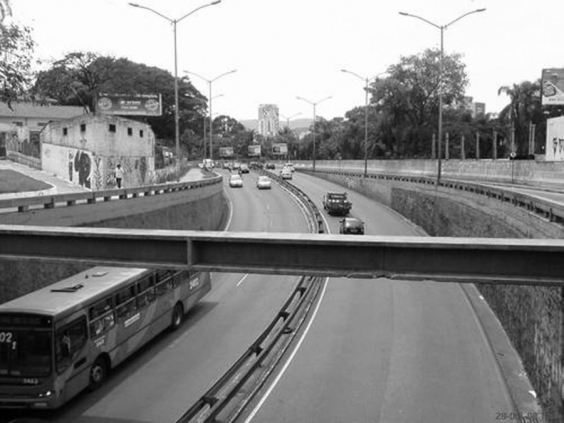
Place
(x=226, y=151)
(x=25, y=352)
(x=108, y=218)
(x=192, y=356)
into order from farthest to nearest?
(x=226, y=151) < (x=108, y=218) < (x=192, y=356) < (x=25, y=352)

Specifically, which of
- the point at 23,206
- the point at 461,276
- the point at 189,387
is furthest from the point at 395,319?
the point at 23,206

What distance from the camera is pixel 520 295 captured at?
19047 millimetres

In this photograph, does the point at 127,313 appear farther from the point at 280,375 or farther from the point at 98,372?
the point at 280,375

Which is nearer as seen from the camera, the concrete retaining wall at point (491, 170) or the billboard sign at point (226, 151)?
the concrete retaining wall at point (491, 170)

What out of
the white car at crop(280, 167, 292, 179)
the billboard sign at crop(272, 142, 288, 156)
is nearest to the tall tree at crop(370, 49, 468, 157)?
the white car at crop(280, 167, 292, 179)

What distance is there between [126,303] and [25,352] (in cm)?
394

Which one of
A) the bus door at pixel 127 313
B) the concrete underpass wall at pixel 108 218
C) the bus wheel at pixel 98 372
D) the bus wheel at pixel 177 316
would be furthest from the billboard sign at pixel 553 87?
the bus wheel at pixel 98 372

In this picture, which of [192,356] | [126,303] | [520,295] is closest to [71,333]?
[126,303]

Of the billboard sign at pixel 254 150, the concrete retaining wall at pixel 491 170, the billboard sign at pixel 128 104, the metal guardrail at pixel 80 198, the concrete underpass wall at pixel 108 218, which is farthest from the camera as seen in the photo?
the billboard sign at pixel 254 150

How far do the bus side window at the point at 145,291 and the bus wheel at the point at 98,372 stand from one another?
2450 mm

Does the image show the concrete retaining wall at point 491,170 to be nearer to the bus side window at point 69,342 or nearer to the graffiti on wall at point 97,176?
the graffiti on wall at point 97,176

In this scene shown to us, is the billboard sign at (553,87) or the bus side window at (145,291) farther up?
the billboard sign at (553,87)

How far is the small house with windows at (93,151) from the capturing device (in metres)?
41.6

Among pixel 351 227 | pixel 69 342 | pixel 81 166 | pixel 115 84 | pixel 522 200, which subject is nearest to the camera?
pixel 69 342
